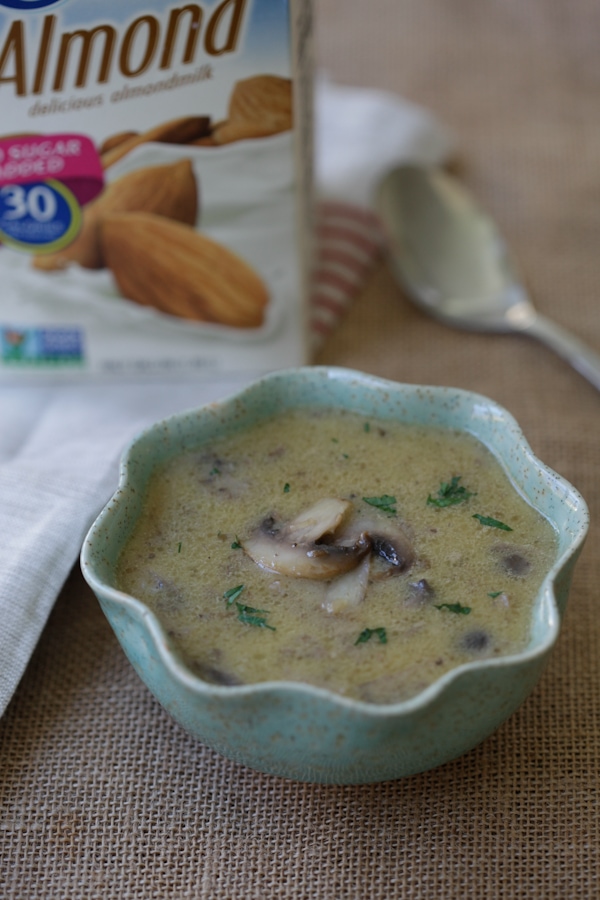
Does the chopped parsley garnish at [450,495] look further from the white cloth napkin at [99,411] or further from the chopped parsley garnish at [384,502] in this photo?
the white cloth napkin at [99,411]

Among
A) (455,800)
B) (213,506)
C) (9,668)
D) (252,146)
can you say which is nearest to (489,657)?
(455,800)

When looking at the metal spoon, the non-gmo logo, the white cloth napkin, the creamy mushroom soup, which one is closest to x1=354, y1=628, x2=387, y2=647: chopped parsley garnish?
the creamy mushroom soup

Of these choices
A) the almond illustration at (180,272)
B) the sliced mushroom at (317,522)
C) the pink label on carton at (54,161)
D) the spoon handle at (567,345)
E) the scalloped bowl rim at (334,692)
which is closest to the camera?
the scalloped bowl rim at (334,692)

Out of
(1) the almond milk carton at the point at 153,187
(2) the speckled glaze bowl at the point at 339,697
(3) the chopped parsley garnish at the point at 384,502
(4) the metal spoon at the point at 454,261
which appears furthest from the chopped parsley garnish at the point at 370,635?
(4) the metal spoon at the point at 454,261

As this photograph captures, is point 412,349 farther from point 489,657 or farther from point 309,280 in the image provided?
point 489,657

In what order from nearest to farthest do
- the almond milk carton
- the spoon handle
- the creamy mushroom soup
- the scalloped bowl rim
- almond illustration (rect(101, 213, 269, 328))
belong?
the scalloped bowl rim → the creamy mushroom soup → the almond milk carton → almond illustration (rect(101, 213, 269, 328)) → the spoon handle

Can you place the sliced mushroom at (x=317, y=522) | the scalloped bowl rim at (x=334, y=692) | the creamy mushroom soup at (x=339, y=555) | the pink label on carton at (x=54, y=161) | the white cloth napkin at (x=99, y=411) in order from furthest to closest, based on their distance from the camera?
the pink label on carton at (x=54, y=161) < the white cloth napkin at (x=99, y=411) < the sliced mushroom at (x=317, y=522) < the creamy mushroom soup at (x=339, y=555) < the scalloped bowl rim at (x=334, y=692)

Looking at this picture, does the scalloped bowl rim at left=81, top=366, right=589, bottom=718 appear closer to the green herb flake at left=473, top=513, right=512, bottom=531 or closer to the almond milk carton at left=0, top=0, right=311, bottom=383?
the green herb flake at left=473, top=513, right=512, bottom=531

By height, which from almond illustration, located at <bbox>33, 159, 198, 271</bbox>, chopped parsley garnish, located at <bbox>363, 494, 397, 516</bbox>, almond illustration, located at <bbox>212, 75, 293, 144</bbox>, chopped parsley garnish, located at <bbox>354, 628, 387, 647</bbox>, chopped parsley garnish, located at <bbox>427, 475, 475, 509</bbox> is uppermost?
almond illustration, located at <bbox>212, 75, 293, 144</bbox>
